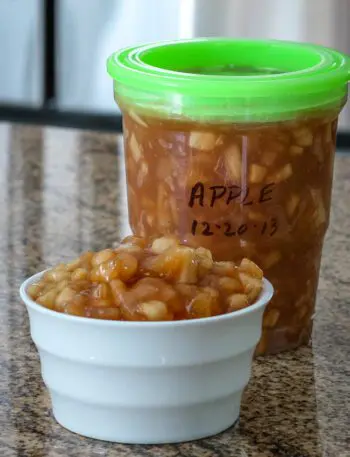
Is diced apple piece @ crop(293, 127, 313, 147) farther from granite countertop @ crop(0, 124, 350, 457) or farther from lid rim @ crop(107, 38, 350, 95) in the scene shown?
granite countertop @ crop(0, 124, 350, 457)

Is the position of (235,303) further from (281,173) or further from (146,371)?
(281,173)

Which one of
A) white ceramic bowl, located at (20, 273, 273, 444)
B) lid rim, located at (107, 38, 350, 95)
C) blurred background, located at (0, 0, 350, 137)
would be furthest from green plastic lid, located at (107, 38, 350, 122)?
blurred background, located at (0, 0, 350, 137)

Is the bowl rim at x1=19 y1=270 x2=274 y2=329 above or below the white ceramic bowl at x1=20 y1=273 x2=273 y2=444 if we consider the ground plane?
above

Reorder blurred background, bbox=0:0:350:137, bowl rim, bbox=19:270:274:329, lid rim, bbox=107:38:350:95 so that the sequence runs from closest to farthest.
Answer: bowl rim, bbox=19:270:274:329 → lid rim, bbox=107:38:350:95 → blurred background, bbox=0:0:350:137

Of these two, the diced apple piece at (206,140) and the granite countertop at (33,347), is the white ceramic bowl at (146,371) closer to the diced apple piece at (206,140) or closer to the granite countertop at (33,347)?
the granite countertop at (33,347)

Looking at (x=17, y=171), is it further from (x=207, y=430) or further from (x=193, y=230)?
(x=207, y=430)

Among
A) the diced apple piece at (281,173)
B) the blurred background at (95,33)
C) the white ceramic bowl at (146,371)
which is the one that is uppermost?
the diced apple piece at (281,173)

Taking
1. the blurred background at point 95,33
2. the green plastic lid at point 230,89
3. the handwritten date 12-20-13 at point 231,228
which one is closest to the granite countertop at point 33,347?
the handwritten date 12-20-13 at point 231,228
